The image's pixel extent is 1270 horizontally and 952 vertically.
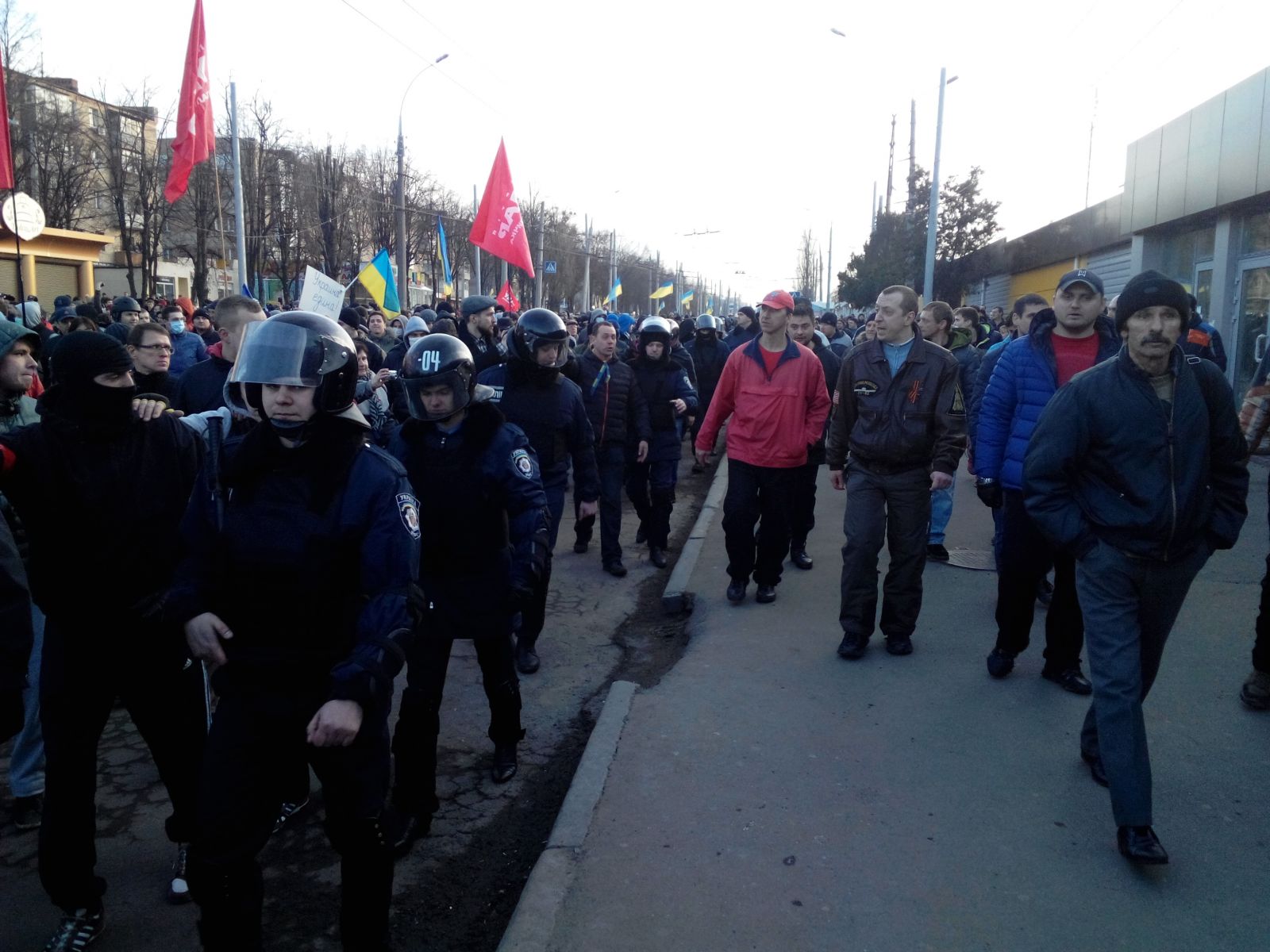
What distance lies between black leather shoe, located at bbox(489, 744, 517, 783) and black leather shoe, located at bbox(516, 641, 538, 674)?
1.32 meters

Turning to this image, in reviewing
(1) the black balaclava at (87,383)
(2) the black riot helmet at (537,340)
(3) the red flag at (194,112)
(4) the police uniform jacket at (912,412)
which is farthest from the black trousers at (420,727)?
(3) the red flag at (194,112)

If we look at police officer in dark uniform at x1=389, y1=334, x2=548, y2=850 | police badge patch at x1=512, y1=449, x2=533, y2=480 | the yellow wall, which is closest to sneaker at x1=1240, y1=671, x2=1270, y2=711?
police officer in dark uniform at x1=389, y1=334, x2=548, y2=850

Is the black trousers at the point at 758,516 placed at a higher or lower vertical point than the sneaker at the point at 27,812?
higher

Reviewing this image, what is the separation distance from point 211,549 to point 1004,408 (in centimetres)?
390

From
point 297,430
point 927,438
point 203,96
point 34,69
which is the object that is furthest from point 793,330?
point 34,69

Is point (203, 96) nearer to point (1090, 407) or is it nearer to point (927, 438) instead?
point (927, 438)

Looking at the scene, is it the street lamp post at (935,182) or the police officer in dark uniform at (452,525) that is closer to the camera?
the police officer in dark uniform at (452,525)

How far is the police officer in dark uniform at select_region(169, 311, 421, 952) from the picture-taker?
2617mm

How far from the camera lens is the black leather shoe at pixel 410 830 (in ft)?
12.5

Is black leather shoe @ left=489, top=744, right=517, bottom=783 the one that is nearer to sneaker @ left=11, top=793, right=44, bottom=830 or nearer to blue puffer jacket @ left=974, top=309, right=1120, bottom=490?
sneaker @ left=11, top=793, right=44, bottom=830

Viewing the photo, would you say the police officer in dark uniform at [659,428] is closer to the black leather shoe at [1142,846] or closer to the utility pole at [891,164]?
the black leather shoe at [1142,846]

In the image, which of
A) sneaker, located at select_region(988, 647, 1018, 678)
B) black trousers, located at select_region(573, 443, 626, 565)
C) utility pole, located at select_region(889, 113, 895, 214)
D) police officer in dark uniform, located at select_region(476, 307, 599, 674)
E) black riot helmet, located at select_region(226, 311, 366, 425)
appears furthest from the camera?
utility pole, located at select_region(889, 113, 895, 214)

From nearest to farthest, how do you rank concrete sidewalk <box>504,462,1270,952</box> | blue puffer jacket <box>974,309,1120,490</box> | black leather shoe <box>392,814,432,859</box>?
1. concrete sidewalk <box>504,462,1270,952</box>
2. black leather shoe <box>392,814,432,859</box>
3. blue puffer jacket <box>974,309,1120,490</box>

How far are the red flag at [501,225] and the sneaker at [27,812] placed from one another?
1104cm
